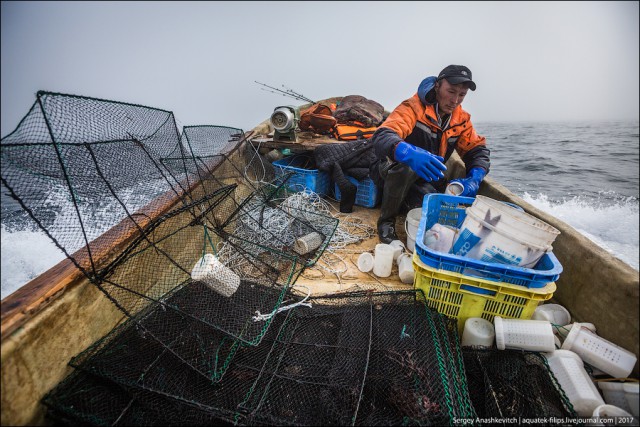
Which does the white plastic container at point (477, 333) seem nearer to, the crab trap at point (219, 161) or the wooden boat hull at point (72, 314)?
the wooden boat hull at point (72, 314)

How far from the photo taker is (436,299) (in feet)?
6.46

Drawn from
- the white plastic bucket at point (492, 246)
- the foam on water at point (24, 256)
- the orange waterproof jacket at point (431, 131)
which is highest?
the orange waterproof jacket at point (431, 131)

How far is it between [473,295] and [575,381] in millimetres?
627

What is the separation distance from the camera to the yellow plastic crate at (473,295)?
1.72m

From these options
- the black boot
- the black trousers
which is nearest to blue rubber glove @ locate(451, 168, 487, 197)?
the black trousers

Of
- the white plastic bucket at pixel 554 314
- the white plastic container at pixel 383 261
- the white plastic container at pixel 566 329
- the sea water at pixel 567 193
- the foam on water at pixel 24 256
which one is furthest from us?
the sea water at pixel 567 193

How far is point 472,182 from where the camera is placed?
3.23 metres

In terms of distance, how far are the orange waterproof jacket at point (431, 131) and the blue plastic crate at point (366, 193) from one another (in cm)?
78

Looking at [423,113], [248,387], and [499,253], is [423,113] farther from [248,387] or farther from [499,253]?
[248,387]

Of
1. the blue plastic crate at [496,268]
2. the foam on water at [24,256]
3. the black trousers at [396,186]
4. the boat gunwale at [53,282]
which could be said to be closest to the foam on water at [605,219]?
the black trousers at [396,186]

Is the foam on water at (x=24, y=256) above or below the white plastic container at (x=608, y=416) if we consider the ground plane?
below

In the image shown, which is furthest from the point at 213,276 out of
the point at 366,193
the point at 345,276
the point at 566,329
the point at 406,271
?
the point at 366,193

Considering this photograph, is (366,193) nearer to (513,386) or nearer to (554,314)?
(554,314)

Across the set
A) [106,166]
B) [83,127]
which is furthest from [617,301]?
[83,127]
